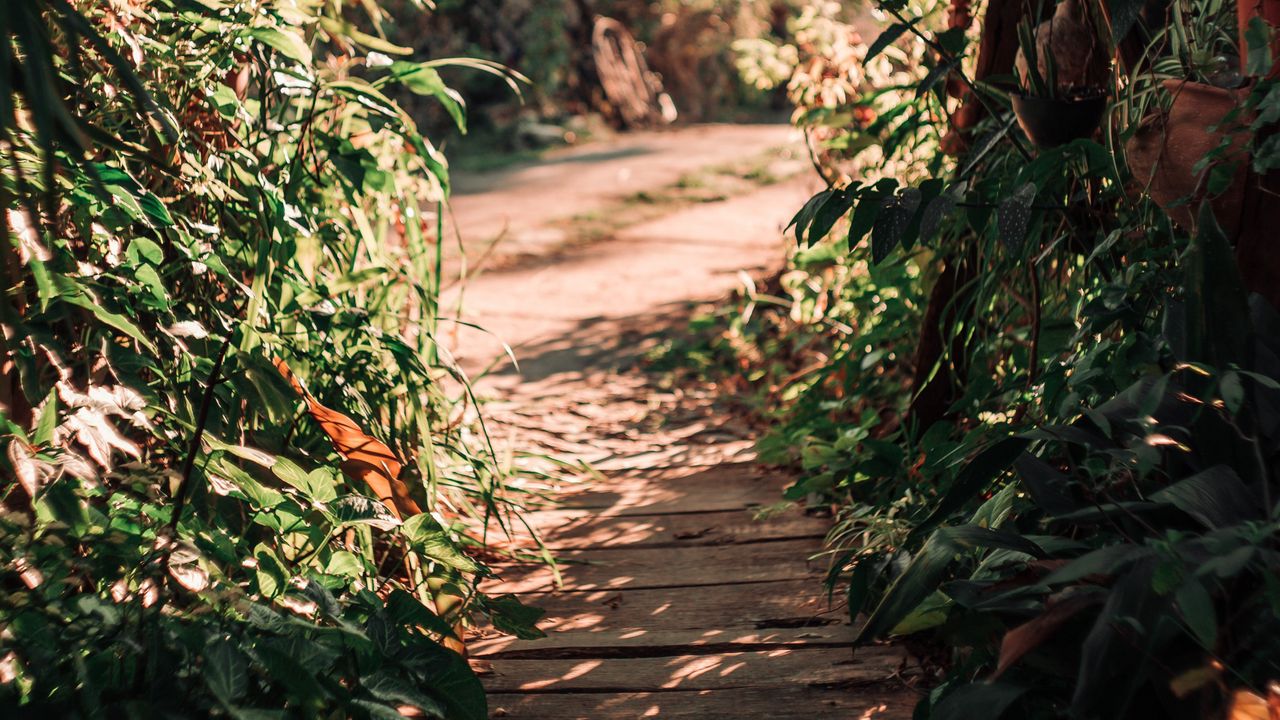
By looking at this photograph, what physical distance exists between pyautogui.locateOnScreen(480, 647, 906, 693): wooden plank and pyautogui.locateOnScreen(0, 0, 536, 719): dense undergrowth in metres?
0.14

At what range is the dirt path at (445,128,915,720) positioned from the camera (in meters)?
1.70

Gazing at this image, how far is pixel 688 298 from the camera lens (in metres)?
4.97

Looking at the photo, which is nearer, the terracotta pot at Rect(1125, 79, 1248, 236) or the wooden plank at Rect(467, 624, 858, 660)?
the terracotta pot at Rect(1125, 79, 1248, 236)

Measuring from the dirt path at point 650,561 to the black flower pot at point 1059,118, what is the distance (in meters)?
0.90

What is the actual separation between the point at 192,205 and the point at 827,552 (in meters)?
1.29

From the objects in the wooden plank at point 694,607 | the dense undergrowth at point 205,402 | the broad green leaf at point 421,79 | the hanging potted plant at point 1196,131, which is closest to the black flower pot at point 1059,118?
the hanging potted plant at point 1196,131

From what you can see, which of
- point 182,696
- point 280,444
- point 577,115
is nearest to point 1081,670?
point 182,696

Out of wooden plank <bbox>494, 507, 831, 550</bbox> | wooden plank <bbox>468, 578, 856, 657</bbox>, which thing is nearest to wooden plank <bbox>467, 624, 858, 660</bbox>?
wooden plank <bbox>468, 578, 856, 657</bbox>

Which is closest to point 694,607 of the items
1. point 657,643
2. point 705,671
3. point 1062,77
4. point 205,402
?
point 657,643

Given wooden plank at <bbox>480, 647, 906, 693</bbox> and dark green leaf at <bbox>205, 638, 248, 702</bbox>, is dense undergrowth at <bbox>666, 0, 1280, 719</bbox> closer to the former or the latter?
wooden plank at <bbox>480, 647, 906, 693</bbox>

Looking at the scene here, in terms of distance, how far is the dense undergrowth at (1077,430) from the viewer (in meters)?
1.11

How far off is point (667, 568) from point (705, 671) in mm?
494

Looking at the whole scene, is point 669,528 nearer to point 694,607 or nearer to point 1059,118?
point 694,607

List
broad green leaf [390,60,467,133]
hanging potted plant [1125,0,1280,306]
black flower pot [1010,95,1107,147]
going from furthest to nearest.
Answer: broad green leaf [390,60,467,133], black flower pot [1010,95,1107,147], hanging potted plant [1125,0,1280,306]
